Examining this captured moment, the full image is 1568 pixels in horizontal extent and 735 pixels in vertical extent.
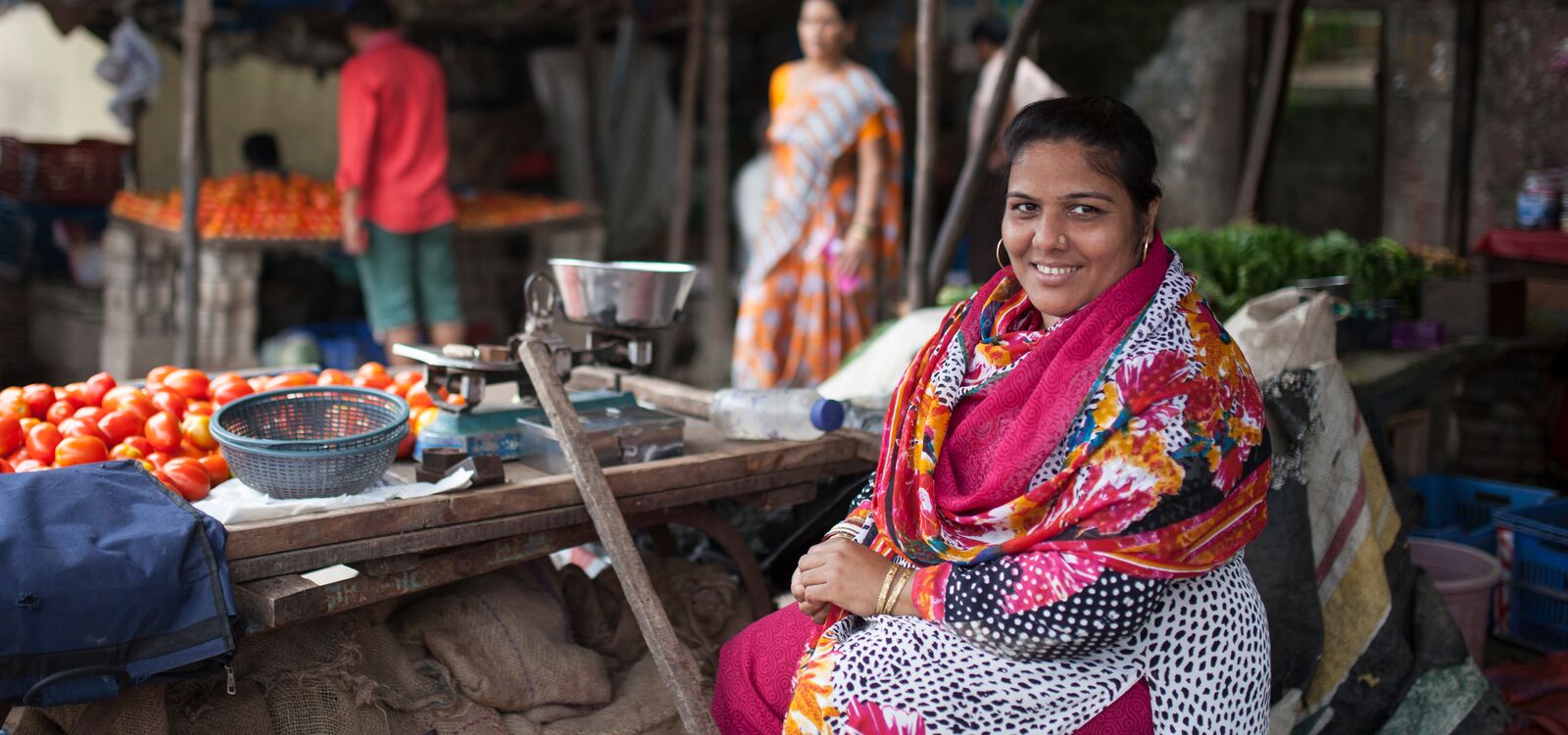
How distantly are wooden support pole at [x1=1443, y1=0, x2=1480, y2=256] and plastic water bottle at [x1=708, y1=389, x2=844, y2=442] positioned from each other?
5.60 m

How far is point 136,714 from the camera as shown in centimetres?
203

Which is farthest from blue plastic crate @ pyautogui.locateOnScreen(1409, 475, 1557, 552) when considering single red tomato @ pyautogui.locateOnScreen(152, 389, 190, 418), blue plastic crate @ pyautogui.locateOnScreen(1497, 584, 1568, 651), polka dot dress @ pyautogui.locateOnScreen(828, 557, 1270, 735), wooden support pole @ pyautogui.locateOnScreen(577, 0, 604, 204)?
wooden support pole @ pyautogui.locateOnScreen(577, 0, 604, 204)

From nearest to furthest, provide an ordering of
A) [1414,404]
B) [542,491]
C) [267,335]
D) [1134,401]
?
1. [1134,401]
2. [542,491]
3. [1414,404]
4. [267,335]

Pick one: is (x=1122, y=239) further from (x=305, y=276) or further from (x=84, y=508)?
(x=305, y=276)

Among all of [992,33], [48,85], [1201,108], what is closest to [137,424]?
[992,33]

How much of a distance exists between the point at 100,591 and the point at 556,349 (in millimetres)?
1002

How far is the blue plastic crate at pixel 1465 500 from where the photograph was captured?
13.6 feet

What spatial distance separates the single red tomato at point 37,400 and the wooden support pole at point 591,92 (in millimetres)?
6023

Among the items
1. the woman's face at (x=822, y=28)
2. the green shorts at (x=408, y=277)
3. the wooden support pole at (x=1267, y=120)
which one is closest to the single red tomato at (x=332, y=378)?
the woman's face at (x=822, y=28)

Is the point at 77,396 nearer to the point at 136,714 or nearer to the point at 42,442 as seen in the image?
the point at 42,442

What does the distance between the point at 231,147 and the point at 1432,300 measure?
27.0 ft

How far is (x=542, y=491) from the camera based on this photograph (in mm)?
2406

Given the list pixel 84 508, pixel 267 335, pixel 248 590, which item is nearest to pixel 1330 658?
pixel 248 590

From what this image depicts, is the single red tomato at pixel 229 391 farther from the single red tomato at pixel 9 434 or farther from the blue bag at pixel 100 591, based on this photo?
the blue bag at pixel 100 591
